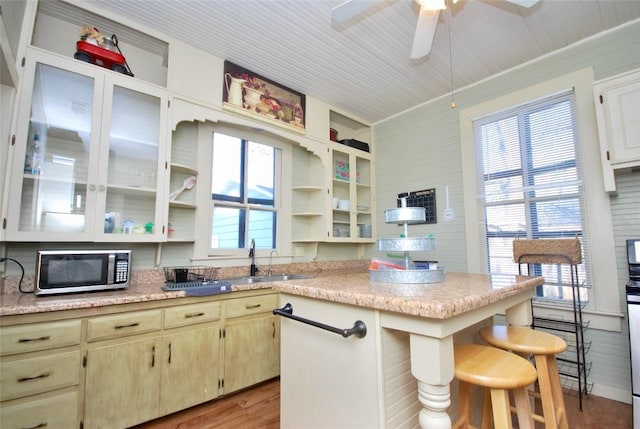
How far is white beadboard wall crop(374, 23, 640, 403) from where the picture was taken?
2314 mm

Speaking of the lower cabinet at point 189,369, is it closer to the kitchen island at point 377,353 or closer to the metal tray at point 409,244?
the kitchen island at point 377,353

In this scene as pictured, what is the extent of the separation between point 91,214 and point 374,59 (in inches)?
106

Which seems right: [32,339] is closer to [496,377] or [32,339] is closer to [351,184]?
[496,377]

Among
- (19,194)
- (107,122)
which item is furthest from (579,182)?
(19,194)

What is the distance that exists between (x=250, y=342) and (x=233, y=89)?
7.52 ft

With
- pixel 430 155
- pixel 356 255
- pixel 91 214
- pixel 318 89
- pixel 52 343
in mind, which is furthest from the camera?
pixel 356 255

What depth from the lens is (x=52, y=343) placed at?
1.62 metres

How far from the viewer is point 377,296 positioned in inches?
37.6

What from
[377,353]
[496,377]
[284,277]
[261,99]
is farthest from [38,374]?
[261,99]

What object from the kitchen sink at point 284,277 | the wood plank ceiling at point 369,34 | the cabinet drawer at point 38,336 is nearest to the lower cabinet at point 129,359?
the cabinet drawer at point 38,336

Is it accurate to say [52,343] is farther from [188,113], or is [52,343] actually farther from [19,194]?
[188,113]

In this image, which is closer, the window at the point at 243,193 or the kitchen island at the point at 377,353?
the kitchen island at the point at 377,353

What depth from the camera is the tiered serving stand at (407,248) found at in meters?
1.22

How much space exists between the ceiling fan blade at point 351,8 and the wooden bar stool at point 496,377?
77.9 inches
